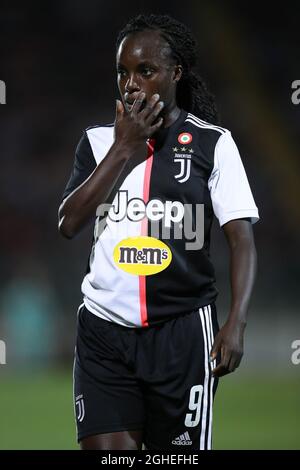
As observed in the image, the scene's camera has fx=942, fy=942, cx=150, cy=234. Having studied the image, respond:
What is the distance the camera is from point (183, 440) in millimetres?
3434

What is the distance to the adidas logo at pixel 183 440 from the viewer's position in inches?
135

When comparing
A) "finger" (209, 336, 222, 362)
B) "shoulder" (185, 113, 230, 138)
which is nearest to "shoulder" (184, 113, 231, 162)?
"shoulder" (185, 113, 230, 138)

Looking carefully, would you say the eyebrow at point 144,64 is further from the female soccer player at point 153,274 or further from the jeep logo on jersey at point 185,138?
the jeep logo on jersey at point 185,138

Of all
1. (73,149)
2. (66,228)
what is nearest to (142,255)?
(66,228)

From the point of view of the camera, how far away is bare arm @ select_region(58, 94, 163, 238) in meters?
3.28

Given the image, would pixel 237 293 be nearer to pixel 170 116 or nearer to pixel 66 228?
pixel 66 228

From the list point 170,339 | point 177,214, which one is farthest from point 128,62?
point 170,339

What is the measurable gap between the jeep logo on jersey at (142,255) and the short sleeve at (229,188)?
9.5 inches

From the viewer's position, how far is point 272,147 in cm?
1215

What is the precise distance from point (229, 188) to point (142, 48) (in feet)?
1.98

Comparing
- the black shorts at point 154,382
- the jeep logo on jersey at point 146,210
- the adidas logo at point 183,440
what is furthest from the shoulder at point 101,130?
the adidas logo at point 183,440

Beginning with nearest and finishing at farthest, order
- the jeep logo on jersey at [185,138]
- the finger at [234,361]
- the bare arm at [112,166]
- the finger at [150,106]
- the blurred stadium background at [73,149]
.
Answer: the finger at [234,361] < the bare arm at [112,166] < the finger at [150,106] < the jeep logo on jersey at [185,138] < the blurred stadium background at [73,149]

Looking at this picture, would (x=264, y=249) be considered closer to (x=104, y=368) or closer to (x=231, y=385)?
(x=231, y=385)

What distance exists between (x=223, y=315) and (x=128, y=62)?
7.06 m
